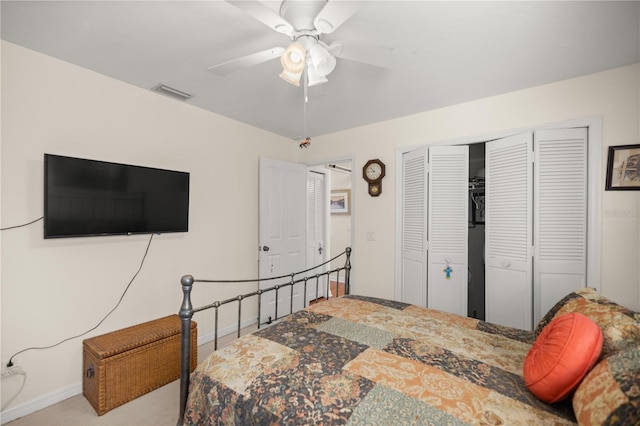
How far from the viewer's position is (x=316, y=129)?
3.81 m

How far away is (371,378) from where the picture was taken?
1.21 metres

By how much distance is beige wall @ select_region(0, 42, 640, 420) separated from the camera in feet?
6.61

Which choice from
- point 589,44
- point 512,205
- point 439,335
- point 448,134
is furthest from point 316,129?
point 439,335

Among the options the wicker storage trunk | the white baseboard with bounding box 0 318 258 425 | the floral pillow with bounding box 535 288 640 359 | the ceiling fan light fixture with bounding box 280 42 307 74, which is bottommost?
the white baseboard with bounding box 0 318 258 425

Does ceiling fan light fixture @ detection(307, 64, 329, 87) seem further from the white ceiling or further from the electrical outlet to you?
the electrical outlet

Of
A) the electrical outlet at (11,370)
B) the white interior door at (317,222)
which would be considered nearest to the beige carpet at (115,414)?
the electrical outlet at (11,370)

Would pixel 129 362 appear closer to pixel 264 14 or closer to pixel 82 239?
pixel 82 239

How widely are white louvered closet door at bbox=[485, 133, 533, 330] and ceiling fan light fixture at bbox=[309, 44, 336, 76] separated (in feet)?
6.58

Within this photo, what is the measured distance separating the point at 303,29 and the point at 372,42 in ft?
2.00

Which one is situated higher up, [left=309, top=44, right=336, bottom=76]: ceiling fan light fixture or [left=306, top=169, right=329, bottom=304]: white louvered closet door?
[left=309, top=44, right=336, bottom=76]: ceiling fan light fixture

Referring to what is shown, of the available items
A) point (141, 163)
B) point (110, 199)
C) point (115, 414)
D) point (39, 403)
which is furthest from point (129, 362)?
point (141, 163)

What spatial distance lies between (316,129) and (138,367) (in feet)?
10.0

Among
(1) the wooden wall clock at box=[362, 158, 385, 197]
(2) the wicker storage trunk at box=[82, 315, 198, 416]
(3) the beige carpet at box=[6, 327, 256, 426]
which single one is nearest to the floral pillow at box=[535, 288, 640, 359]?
(1) the wooden wall clock at box=[362, 158, 385, 197]

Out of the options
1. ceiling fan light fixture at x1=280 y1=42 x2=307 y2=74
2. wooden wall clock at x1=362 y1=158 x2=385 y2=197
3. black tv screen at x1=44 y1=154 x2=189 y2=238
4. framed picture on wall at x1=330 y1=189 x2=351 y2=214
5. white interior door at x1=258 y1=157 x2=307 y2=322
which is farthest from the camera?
framed picture on wall at x1=330 y1=189 x2=351 y2=214
